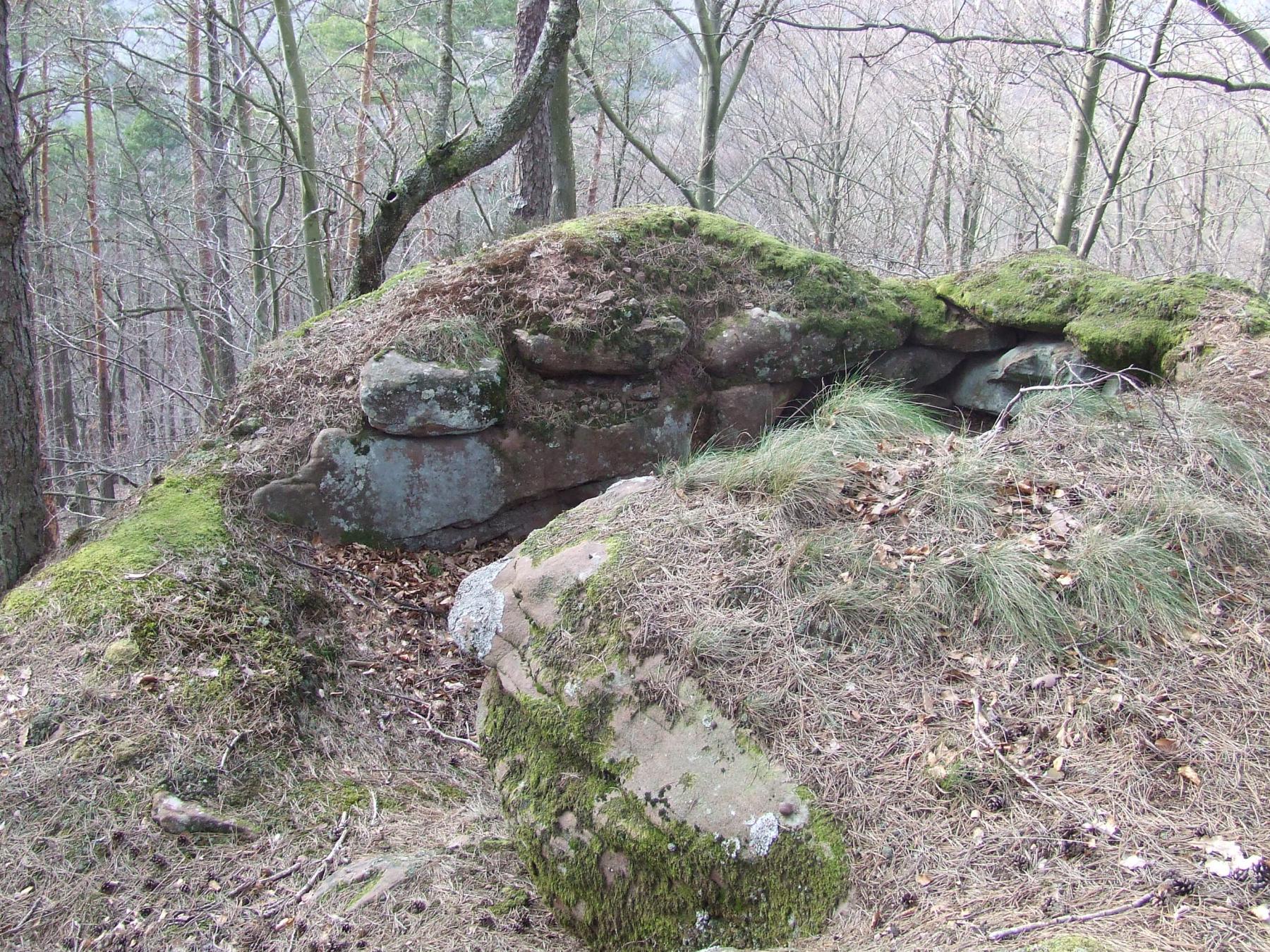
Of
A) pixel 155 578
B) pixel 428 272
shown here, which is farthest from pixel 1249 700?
pixel 428 272

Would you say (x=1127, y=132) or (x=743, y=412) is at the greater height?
(x=1127, y=132)

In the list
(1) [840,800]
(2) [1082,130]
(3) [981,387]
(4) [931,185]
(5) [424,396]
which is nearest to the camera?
(1) [840,800]

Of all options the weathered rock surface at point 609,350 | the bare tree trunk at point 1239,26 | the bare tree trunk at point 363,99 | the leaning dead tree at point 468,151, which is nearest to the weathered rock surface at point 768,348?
the weathered rock surface at point 609,350

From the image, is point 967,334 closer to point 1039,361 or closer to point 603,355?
point 1039,361

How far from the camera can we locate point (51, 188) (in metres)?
15.8

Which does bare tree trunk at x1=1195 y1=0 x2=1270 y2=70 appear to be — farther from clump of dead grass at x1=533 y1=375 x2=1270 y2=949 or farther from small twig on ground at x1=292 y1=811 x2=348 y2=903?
small twig on ground at x1=292 y1=811 x2=348 y2=903

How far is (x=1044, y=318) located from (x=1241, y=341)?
121 centimetres

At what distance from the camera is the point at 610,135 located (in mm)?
14531

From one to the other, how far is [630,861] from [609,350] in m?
3.31

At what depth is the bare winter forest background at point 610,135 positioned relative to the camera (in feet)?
25.9

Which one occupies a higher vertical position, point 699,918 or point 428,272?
point 428,272

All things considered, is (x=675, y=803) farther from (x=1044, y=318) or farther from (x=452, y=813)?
(x=1044, y=318)

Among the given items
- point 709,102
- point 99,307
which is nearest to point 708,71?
point 709,102

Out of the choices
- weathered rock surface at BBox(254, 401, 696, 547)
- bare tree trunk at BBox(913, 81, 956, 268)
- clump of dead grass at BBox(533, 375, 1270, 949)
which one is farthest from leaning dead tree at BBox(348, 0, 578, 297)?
bare tree trunk at BBox(913, 81, 956, 268)
